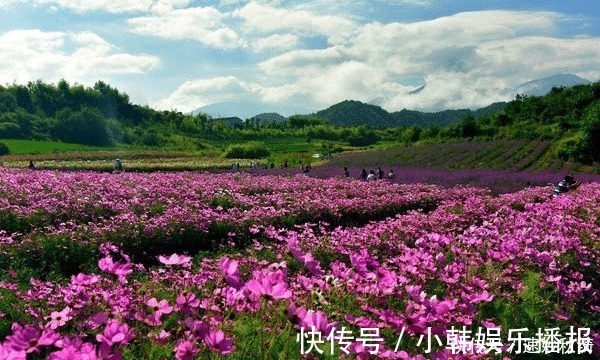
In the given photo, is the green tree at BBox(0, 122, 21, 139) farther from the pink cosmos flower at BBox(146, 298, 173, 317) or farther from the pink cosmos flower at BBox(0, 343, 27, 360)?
the pink cosmos flower at BBox(0, 343, 27, 360)

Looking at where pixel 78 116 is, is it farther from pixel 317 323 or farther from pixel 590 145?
pixel 317 323

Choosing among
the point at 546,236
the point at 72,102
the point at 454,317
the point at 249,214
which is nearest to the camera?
the point at 454,317

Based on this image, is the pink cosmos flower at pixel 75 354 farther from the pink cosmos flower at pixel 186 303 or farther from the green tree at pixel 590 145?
the green tree at pixel 590 145

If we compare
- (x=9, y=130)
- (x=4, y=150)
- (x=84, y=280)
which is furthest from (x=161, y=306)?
(x=9, y=130)

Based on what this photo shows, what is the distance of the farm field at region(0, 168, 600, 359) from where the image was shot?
2277 millimetres

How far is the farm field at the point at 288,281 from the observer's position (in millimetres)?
2277

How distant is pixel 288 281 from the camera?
11.6 feet

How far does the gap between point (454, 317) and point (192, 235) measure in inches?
277

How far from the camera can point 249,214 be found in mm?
10383

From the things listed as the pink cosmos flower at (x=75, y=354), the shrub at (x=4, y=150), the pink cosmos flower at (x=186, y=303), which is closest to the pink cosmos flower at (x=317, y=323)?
the pink cosmos flower at (x=186, y=303)

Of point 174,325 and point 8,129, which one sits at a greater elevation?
point 8,129

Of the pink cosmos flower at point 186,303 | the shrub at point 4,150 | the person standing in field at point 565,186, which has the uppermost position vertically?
the shrub at point 4,150

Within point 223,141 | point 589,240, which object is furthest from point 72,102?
point 589,240

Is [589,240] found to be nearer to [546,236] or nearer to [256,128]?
[546,236]
